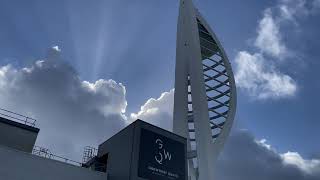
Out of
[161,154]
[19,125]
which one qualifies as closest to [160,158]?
[161,154]

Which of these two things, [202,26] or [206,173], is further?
[202,26]

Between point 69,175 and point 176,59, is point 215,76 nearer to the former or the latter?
point 176,59

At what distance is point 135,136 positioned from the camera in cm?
3478

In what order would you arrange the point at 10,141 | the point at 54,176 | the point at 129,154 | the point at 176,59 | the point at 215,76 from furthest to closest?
the point at 215,76
the point at 176,59
the point at 10,141
the point at 129,154
the point at 54,176

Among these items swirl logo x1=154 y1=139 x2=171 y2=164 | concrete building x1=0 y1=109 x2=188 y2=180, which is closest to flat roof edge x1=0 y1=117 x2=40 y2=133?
concrete building x1=0 y1=109 x2=188 y2=180

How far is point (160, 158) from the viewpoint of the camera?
35.7m

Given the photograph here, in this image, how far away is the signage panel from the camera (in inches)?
1346

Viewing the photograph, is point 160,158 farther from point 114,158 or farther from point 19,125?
point 19,125

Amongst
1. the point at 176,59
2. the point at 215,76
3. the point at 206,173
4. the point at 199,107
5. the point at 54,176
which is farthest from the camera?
the point at 215,76

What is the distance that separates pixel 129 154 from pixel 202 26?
42.9 metres

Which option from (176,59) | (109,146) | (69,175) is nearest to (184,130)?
(176,59)

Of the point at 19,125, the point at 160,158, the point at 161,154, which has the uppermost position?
the point at 19,125

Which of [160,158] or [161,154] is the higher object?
[161,154]

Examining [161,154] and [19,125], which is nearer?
[161,154]
